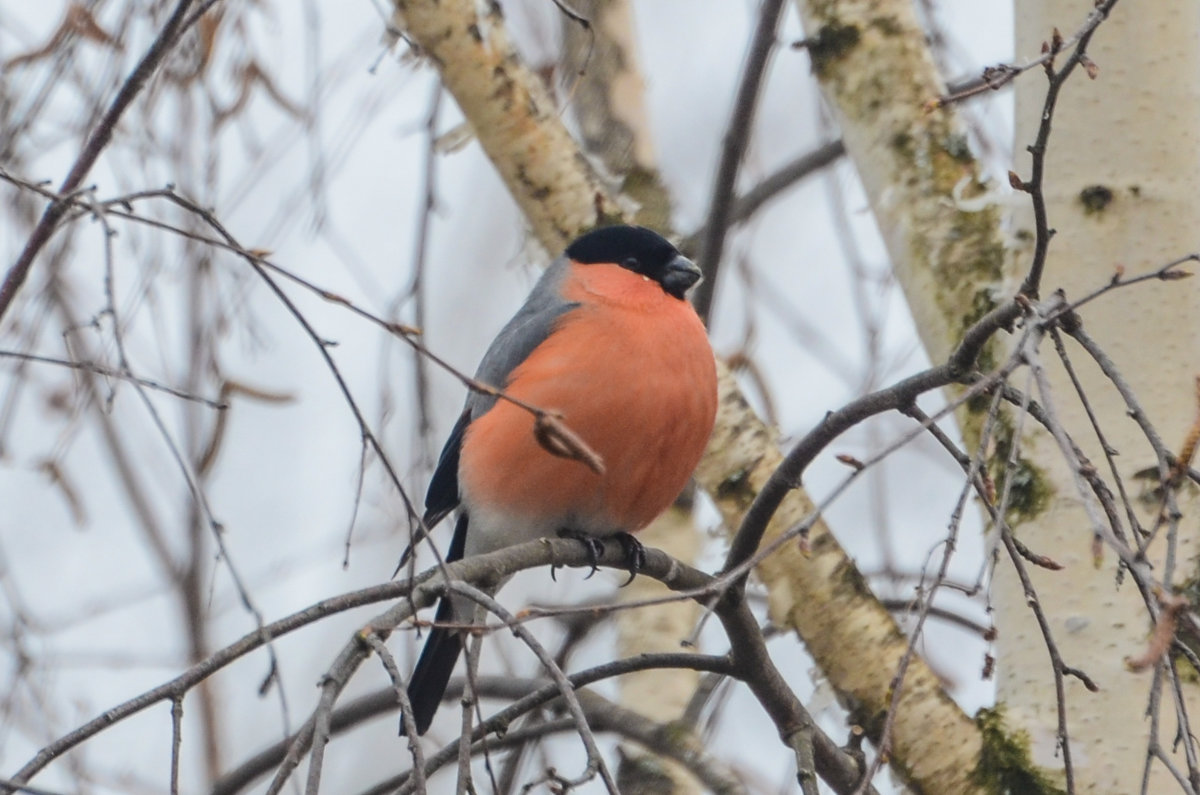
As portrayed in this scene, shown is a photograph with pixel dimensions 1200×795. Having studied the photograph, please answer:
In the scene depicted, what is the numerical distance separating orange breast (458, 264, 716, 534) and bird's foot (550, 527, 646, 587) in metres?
0.03

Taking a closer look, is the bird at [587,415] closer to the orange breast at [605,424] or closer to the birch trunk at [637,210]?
the orange breast at [605,424]

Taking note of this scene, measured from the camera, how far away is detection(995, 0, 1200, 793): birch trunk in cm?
261

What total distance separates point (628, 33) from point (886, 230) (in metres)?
1.79

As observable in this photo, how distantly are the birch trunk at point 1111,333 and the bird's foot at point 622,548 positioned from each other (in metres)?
0.72

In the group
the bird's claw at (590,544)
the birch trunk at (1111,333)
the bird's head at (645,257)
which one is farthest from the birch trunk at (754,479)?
the bird's claw at (590,544)

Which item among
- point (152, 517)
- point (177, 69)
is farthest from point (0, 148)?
point (152, 517)

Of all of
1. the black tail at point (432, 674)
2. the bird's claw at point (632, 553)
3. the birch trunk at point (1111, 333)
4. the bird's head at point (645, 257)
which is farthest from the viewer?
the bird's head at point (645, 257)

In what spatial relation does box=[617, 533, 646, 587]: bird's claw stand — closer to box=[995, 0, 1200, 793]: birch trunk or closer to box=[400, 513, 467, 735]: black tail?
box=[400, 513, 467, 735]: black tail

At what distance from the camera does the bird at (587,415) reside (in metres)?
3.04

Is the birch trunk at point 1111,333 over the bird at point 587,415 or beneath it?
beneath

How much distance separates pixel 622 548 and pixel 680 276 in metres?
0.77

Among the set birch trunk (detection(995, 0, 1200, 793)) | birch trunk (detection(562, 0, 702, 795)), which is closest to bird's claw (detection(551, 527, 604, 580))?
birch trunk (detection(562, 0, 702, 795))

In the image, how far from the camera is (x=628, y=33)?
15.5 feet

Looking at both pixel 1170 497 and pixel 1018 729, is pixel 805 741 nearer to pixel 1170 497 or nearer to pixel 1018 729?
pixel 1018 729
